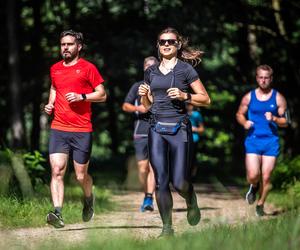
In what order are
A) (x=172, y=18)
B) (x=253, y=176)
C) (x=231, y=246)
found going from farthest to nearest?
(x=172, y=18) → (x=253, y=176) → (x=231, y=246)

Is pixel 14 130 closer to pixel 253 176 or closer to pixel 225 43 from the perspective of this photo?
pixel 225 43

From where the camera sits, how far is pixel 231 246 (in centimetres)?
595

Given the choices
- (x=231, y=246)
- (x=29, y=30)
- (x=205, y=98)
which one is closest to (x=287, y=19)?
(x=29, y=30)

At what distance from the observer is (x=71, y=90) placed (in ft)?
33.7

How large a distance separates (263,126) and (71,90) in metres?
3.45

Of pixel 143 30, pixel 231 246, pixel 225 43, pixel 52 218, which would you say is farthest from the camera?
pixel 225 43

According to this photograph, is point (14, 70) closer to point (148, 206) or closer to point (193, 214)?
point (148, 206)

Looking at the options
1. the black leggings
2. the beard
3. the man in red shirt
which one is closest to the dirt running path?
the black leggings

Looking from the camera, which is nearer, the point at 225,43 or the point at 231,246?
the point at 231,246

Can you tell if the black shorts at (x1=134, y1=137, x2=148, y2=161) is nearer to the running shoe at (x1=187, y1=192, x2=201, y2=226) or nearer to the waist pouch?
the running shoe at (x1=187, y1=192, x2=201, y2=226)

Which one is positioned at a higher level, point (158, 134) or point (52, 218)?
point (158, 134)

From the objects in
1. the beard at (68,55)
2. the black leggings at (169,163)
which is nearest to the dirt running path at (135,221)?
the black leggings at (169,163)

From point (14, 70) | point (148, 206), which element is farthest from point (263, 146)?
point (14, 70)

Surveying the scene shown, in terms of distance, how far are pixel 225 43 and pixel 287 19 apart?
4433 millimetres
